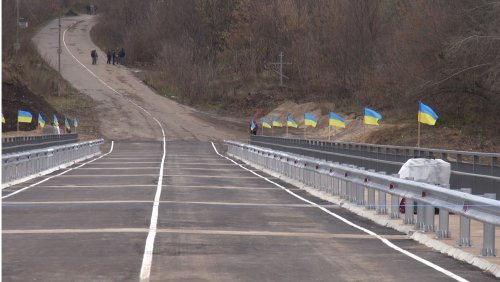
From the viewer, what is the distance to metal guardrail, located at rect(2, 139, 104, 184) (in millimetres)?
31308

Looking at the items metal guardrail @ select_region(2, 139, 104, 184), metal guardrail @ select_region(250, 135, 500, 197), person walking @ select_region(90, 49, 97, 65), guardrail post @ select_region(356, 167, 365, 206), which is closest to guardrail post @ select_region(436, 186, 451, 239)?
metal guardrail @ select_region(250, 135, 500, 197)

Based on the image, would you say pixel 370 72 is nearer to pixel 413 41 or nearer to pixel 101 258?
pixel 413 41

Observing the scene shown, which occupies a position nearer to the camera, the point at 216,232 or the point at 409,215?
the point at 216,232

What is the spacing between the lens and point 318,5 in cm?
11388

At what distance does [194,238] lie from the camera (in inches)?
606

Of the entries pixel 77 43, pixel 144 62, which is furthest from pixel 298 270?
pixel 77 43

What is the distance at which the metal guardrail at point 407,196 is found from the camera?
44.0 feet

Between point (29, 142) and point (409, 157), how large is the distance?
24903 mm

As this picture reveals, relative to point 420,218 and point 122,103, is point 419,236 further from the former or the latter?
point 122,103

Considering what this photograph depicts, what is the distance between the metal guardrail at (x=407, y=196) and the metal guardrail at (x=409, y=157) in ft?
5.27

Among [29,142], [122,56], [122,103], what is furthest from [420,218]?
[122,56]

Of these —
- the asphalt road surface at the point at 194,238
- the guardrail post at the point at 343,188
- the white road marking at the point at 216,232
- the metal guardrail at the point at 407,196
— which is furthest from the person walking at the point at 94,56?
the white road marking at the point at 216,232

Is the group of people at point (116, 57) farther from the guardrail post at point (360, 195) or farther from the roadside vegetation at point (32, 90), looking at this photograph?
the guardrail post at point (360, 195)

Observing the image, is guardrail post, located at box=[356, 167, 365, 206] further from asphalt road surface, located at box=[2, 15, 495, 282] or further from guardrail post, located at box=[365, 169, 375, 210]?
guardrail post, located at box=[365, 169, 375, 210]
